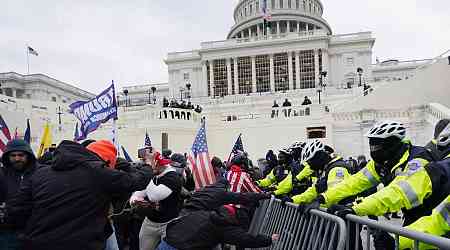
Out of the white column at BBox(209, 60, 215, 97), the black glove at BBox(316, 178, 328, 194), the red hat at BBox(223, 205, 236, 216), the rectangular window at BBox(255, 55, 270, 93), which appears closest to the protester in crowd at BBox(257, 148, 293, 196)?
the black glove at BBox(316, 178, 328, 194)

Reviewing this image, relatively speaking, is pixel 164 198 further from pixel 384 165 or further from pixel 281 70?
pixel 281 70

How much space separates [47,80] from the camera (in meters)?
69.4

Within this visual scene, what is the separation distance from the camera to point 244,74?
6419 centimetres

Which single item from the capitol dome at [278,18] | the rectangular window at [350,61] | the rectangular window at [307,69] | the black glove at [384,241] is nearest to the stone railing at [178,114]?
the black glove at [384,241]

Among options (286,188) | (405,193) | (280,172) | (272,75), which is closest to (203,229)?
(405,193)

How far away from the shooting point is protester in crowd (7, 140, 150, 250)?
3.49 metres

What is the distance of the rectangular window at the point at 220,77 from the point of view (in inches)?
2532

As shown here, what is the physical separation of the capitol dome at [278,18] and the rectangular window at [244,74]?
13.2m

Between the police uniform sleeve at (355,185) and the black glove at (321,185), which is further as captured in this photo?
the black glove at (321,185)

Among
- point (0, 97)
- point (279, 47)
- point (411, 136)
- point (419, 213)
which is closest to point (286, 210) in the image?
point (419, 213)

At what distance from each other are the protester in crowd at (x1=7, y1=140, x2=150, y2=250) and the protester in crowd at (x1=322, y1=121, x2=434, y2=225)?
1.82m

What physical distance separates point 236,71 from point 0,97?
30.8 metres

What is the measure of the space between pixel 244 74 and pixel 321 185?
2338 inches

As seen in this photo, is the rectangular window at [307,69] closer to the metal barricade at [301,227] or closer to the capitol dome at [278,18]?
the capitol dome at [278,18]
